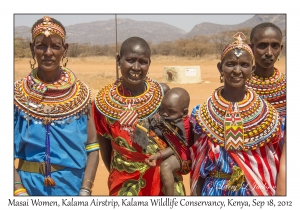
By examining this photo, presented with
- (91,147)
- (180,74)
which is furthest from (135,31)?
(91,147)

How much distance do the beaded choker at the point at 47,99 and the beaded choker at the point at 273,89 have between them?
4.67 ft

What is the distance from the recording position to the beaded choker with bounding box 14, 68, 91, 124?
299cm

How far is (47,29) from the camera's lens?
2.89m

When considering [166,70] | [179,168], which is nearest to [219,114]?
[179,168]

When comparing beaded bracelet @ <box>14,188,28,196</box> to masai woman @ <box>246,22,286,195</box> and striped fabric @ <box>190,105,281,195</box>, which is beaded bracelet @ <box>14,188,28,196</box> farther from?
masai woman @ <box>246,22,286,195</box>

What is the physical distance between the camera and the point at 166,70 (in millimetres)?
17484

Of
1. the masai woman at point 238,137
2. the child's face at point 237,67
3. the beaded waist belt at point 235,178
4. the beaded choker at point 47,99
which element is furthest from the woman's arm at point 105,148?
the child's face at point 237,67

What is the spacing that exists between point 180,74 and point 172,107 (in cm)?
1405

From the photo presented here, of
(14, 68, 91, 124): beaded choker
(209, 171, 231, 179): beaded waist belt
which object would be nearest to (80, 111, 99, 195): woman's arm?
(14, 68, 91, 124): beaded choker

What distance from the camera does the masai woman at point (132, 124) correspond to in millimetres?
3256

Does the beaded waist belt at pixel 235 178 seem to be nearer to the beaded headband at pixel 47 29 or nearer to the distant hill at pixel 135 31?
the beaded headband at pixel 47 29

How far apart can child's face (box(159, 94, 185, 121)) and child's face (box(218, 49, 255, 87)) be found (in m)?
0.51

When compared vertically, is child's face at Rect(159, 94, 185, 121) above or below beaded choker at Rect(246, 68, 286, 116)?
below

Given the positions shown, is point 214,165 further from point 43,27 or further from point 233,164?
point 43,27
